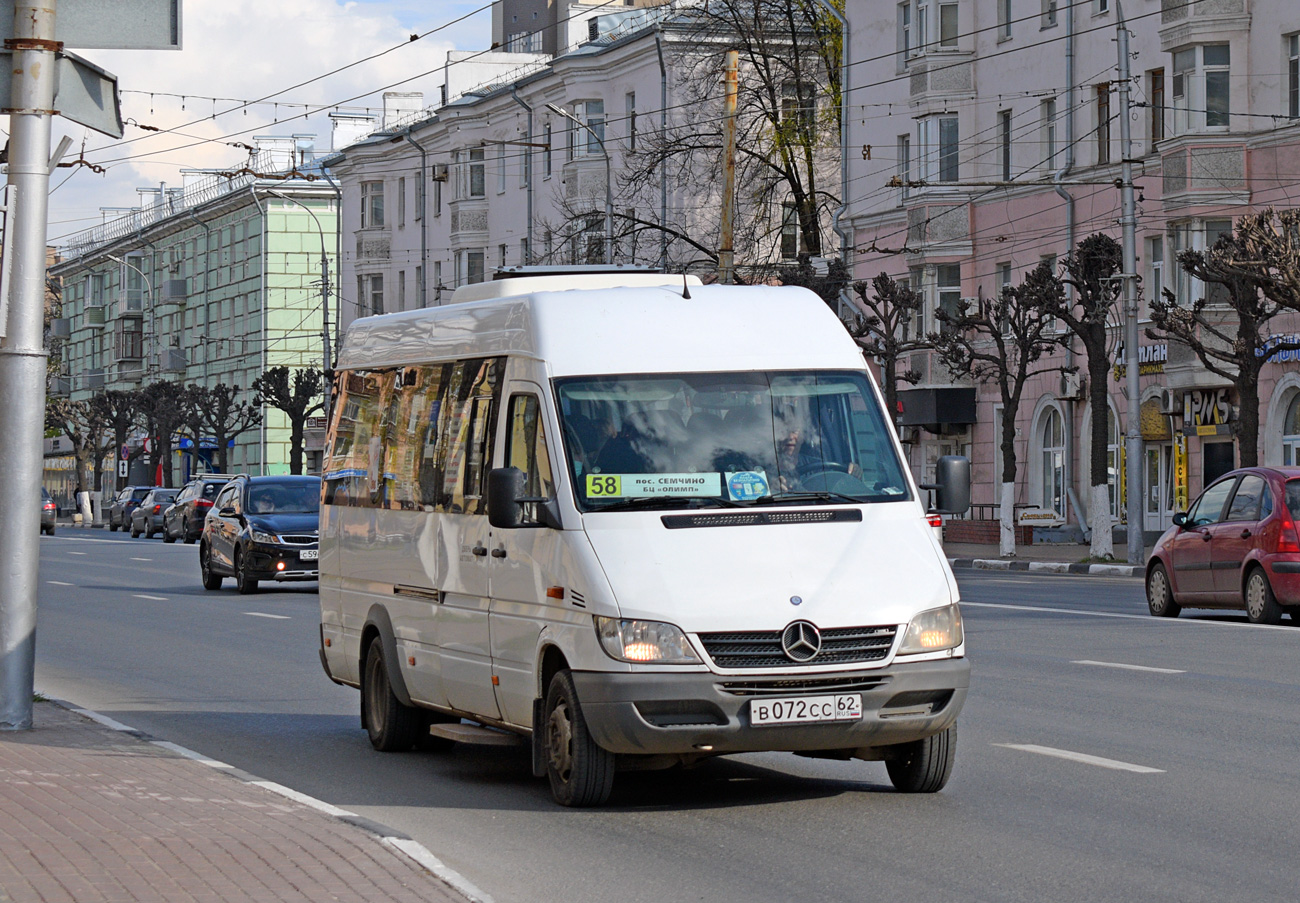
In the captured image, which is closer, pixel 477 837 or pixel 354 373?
pixel 477 837

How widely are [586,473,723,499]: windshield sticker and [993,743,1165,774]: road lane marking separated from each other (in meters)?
2.73

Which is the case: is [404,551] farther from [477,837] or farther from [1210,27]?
[1210,27]

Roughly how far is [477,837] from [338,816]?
23.0 inches

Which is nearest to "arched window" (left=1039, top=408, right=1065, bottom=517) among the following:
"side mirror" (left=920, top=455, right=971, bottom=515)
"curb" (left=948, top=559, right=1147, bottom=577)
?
"curb" (left=948, top=559, right=1147, bottom=577)

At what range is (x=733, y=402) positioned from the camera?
9797 mm

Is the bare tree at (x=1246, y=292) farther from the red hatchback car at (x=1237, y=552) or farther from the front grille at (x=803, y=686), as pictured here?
the front grille at (x=803, y=686)

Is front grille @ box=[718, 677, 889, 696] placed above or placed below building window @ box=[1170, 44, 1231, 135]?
below

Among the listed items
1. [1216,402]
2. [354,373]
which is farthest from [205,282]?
[354,373]

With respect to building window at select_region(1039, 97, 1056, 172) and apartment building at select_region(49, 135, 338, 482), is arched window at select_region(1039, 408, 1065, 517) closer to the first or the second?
building window at select_region(1039, 97, 1056, 172)

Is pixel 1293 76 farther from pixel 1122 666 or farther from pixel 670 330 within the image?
pixel 670 330

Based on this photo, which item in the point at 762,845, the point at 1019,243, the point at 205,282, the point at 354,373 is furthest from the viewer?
the point at 205,282

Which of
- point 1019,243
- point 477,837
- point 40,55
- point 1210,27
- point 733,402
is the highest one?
point 1210,27

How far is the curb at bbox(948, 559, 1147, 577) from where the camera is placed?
35594 millimetres

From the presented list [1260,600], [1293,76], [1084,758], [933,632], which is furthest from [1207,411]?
[933,632]
